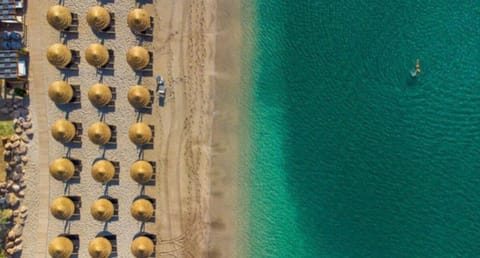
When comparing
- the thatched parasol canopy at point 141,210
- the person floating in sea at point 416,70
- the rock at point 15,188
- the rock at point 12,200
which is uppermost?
the person floating in sea at point 416,70

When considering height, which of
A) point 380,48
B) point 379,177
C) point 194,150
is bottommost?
point 379,177

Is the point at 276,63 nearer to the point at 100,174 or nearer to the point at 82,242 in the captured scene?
the point at 100,174

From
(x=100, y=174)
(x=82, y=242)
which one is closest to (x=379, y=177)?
(x=100, y=174)

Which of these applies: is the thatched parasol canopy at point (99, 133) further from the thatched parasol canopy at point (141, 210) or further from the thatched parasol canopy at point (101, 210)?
the thatched parasol canopy at point (141, 210)

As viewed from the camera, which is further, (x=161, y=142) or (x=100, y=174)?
(x=161, y=142)

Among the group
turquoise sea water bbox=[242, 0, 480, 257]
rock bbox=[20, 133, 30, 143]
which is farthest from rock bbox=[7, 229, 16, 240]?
turquoise sea water bbox=[242, 0, 480, 257]

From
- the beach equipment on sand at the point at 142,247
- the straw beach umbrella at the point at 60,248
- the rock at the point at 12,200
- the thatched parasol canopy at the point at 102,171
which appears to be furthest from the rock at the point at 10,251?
the beach equipment on sand at the point at 142,247
